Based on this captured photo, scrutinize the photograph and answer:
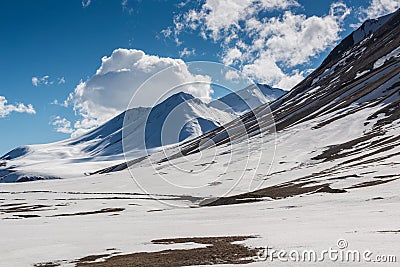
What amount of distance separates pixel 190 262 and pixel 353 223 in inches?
611

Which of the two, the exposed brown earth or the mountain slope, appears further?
the mountain slope

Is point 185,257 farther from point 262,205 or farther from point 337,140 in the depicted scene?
point 337,140

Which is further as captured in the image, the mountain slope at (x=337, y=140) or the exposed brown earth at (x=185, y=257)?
the mountain slope at (x=337, y=140)

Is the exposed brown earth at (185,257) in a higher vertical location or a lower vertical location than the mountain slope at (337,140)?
lower

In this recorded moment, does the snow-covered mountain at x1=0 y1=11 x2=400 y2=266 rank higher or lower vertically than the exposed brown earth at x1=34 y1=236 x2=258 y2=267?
higher

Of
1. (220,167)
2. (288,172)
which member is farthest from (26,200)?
(288,172)

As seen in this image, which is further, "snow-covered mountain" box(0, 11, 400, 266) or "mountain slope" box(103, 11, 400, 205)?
"mountain slope" box(103, 11, 400, 205)

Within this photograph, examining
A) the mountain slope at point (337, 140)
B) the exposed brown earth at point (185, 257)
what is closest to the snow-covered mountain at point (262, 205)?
the exposed brown earth at point (185, 257)

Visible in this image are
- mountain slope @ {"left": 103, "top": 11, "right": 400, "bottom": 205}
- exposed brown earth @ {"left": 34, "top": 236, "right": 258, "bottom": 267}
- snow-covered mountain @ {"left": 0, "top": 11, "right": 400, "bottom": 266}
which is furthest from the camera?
mountain slope @ {"left": 103, "top": 11, "right": 400, "bottom": 205}

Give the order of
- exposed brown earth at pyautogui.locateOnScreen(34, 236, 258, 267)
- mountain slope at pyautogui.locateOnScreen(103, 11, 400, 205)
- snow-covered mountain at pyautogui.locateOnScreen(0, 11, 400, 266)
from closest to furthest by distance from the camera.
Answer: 1. exposed brown earth at pyautogui.locateOnScreen(34, 236, 258, 267)
2. snow-covered mountain at pyautogui.locateOnScreen(0, 11, 400, 266)
3. mountain slope at pyautogui.locateOnScreen(103, 11, 400, 205)

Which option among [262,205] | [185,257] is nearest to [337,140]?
[262,205]

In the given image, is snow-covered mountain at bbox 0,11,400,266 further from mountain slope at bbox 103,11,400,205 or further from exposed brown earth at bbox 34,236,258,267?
mountain slope at bbox 103,11,400,205

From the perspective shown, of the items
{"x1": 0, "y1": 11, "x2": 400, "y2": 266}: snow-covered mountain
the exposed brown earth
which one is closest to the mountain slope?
{"x1": 0, "y1": 11, "x2": 400, "y2": 266}: snow-covered mountain

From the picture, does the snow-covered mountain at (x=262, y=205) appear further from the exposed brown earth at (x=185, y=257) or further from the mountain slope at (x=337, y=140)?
the mountain slope at (x=337, y=140)
